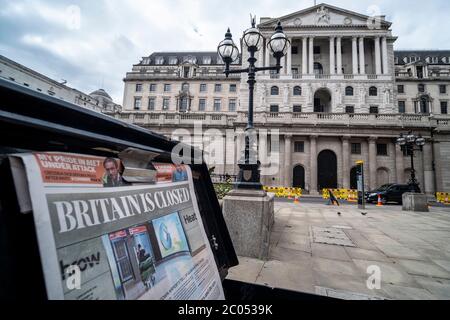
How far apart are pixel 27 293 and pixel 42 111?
65cm

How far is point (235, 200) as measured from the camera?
12.9ft

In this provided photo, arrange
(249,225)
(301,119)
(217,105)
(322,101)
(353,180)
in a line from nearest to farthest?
1. (249,225)
2. (353,180)
3. (301,119)
4. (322,101)
5. (217,105)

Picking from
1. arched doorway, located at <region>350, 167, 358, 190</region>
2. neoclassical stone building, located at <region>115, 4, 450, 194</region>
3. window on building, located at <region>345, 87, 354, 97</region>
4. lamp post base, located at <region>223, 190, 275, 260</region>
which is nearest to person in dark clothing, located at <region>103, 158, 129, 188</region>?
lamp post base, located at <region>223, 190, 275, 260</region>

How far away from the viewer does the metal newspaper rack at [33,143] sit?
2.00ft

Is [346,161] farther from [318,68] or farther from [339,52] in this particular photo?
[318,68]

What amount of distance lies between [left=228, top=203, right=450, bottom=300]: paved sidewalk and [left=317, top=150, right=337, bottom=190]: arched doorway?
18681 millimetres

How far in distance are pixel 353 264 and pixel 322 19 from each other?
124 feet

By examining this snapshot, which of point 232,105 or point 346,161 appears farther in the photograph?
point 232,105

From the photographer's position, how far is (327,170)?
23.8 metres

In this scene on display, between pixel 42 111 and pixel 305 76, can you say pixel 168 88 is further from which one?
pixel 42 111

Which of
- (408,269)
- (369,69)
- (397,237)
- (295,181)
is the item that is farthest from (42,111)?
(369,69)

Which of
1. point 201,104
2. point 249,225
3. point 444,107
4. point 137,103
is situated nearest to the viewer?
point 249,225

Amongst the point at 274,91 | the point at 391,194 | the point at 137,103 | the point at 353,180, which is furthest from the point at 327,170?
the point at 137,103

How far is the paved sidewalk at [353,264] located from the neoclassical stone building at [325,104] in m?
18.1
